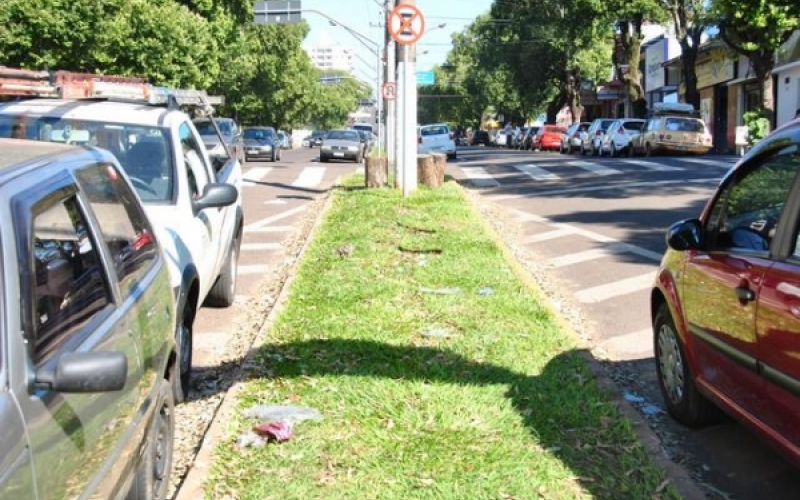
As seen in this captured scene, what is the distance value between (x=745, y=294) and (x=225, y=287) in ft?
16.7

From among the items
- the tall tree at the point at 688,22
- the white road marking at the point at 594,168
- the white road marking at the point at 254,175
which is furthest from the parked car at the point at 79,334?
the tall tree at the point at 688,22

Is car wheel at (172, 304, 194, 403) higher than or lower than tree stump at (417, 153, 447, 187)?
lower

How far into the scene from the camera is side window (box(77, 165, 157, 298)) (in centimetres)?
377

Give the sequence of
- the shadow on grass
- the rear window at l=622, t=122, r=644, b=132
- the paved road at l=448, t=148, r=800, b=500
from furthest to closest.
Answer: the rear window at l=622, t=122, r=644, b=132
the paved road at l=448, t=148, r=800, b=500
the shadow on grass

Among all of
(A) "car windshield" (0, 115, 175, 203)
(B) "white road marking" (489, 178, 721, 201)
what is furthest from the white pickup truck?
(B) "white road marking" (489, 178, 721, 201)

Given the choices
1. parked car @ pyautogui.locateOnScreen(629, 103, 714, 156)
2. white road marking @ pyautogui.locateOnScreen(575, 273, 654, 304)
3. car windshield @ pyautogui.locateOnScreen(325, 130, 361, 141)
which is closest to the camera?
white road marking @ pyautogui.locateOnScreen(575, 273, 654, 304)

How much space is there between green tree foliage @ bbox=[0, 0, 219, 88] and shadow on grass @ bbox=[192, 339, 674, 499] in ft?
78.6

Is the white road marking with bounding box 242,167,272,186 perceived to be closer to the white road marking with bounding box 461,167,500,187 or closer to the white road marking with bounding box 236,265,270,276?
the white road marking with bounding box 461,167,500,187

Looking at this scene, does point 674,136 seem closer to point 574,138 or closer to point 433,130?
point 574,138

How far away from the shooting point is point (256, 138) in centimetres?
3706

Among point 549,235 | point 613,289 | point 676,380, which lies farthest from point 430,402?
point 549,235

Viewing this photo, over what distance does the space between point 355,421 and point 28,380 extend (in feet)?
8.55

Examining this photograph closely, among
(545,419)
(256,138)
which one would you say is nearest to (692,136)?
(256,138)

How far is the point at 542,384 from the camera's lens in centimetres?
561
